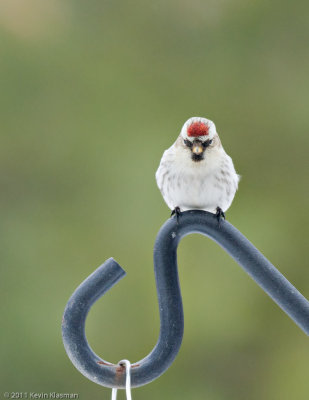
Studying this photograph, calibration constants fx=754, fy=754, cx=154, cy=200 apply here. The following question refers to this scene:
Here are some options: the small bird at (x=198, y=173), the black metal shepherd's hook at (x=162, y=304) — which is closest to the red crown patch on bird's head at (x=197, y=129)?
the small bird at (x=198, y=173)

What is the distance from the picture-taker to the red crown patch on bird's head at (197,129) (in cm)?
150

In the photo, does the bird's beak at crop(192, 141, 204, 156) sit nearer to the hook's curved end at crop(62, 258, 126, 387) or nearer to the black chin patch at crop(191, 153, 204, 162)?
the black chin patch at crop(191, 153, 204, 162)

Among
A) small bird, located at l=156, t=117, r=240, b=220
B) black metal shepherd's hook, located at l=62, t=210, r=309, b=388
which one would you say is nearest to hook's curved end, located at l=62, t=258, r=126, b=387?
black metal shepherd's hook, located at l=62, t=210, r=309, b=388

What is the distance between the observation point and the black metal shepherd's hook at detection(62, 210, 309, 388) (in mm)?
1091

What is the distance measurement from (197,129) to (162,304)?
1.53 feet

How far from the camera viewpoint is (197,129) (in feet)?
4.91

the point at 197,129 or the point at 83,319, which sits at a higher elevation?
the point at 197,129

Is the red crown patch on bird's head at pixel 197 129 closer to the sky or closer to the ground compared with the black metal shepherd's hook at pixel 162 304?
closer to the sky

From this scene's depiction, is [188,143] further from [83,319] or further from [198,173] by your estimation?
[83,319]

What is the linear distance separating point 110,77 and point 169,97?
28 cm

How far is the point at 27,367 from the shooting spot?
2.85 m

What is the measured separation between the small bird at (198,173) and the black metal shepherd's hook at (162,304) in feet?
1.07

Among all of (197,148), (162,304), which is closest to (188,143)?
(197,148)

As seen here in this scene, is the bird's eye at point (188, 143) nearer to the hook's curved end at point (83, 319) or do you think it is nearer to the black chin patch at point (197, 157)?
the black chin patch at point (197, 157)
